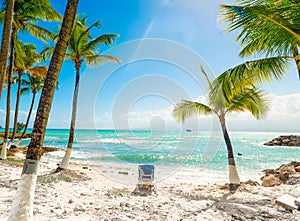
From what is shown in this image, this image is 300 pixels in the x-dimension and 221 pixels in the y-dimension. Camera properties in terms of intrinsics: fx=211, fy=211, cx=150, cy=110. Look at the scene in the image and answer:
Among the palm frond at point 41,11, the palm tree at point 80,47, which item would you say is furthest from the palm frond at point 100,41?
the palm frond at point 41,11

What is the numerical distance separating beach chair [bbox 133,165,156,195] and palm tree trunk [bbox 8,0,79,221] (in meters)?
4.04

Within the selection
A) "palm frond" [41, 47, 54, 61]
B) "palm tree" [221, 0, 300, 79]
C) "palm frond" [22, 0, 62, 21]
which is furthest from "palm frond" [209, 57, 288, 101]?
"palm frond" [22, 0, 62, 21]

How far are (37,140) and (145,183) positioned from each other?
4491 mm

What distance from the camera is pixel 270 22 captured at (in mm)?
4277

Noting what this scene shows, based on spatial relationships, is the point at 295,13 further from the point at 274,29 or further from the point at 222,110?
the point at 222,110

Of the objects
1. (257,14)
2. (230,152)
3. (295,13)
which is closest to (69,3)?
(257,14)

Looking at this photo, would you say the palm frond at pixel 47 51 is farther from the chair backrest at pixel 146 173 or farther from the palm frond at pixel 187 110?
the chair backrest at pixel 146 173

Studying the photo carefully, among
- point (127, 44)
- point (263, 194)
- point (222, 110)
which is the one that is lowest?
point (263, 194)

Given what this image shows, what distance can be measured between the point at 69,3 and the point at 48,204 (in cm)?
418

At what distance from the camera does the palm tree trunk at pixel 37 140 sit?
3.08 meters

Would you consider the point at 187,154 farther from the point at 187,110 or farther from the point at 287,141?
the point at 287,141

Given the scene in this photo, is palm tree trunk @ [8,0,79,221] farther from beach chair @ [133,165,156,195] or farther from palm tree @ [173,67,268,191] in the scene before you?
palm tree @ [173,67,268,191]

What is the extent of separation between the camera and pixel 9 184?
6113 mm

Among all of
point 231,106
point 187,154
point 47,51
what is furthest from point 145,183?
point 187,154
